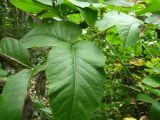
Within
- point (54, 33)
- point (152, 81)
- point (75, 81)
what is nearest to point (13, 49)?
point (54, 33)

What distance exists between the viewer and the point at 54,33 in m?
0.74

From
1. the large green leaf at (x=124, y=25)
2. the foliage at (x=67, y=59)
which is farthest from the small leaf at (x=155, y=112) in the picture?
the large green leaf at (x=124, y=25)

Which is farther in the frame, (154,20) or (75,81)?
(154,20)

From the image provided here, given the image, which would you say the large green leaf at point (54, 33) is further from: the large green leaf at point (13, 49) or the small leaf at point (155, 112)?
the small leaf at point (155, 112)

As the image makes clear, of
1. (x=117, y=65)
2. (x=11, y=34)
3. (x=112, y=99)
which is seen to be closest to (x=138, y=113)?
(x=112, y=99)

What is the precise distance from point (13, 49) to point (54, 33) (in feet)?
0.33

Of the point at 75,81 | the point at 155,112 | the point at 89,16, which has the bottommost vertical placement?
the point at 155,112

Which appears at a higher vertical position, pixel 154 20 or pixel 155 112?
pixel 154 20

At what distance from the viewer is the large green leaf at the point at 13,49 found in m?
0.75

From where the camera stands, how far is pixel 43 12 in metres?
0.79

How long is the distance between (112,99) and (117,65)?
190 mm

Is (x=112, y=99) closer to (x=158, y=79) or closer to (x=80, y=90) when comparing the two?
(x=158, y=79)

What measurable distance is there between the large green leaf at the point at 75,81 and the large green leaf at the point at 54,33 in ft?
0.18

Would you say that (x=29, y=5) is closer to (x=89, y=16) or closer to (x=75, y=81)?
(x=89, y=16)
